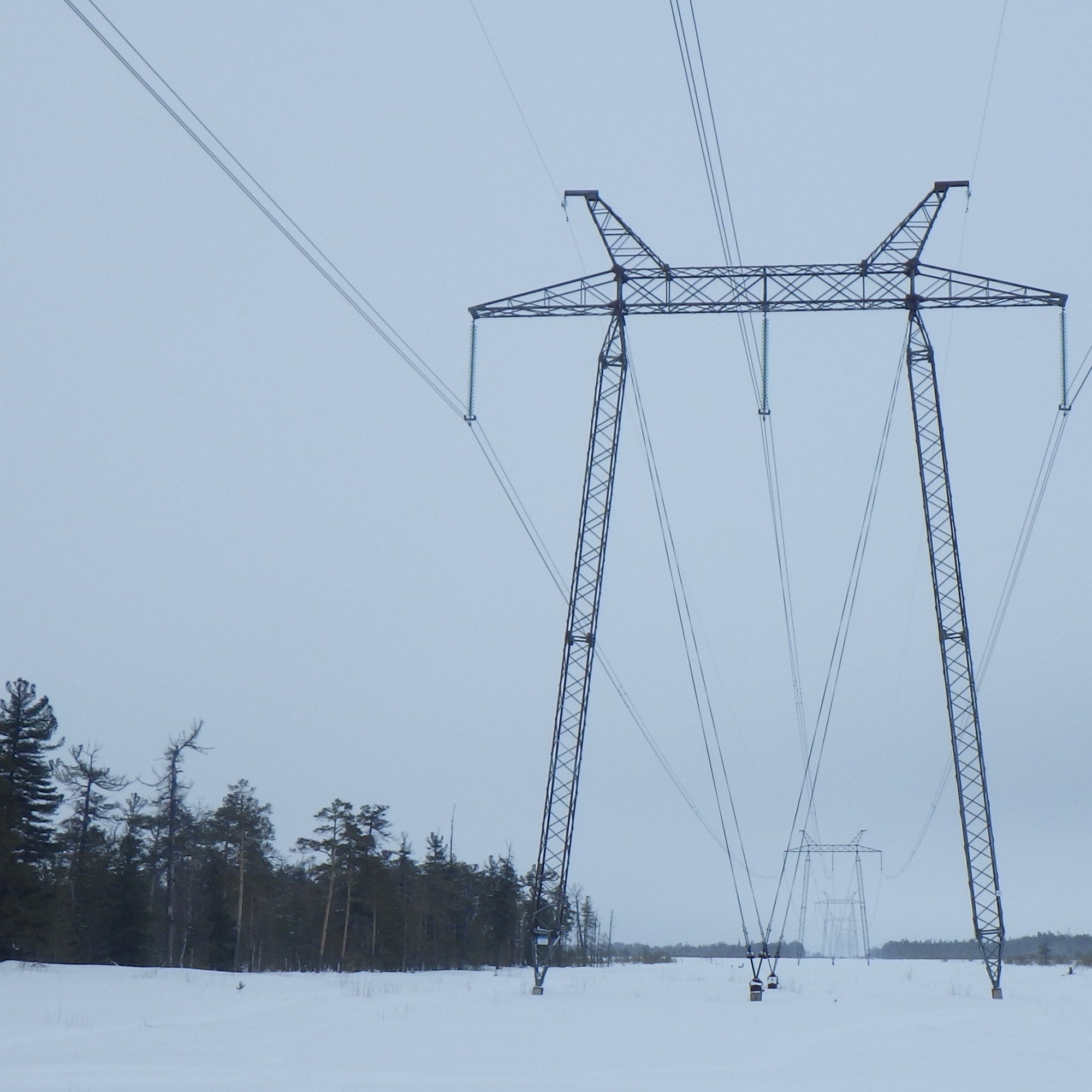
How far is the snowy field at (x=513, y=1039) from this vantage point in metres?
13.9

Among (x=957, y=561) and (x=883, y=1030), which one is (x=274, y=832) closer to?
(x=957, y=561)

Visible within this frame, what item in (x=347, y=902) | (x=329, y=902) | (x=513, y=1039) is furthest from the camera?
(x=347, y=902)

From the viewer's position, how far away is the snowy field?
13.9 meters

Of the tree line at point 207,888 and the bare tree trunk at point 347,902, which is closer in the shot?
the tree line at point 207,888

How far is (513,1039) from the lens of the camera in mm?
19281

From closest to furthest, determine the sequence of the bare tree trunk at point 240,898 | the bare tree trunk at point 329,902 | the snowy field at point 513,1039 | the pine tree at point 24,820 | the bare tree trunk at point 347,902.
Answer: the snowy field at point 513,1039, the pine tree at point 24,820, the bare tree trunk at point 240,898, the bare tree trunk at point 329,902, the bare tree trunk at point 347,902

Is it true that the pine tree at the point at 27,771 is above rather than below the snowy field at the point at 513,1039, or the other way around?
above

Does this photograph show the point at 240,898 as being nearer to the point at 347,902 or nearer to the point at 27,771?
the point at 347,902

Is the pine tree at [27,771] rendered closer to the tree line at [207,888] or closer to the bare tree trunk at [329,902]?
the tree line at [207,888]

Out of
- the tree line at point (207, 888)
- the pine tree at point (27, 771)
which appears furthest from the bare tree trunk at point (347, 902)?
the pine tree at point (27, 771)

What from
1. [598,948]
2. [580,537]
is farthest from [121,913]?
[598,948]

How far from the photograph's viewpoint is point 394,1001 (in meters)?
28.8

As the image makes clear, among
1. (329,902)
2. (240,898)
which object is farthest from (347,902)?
(240,898)

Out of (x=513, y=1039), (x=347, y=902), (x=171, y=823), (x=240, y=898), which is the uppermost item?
(x=171, y=823)
